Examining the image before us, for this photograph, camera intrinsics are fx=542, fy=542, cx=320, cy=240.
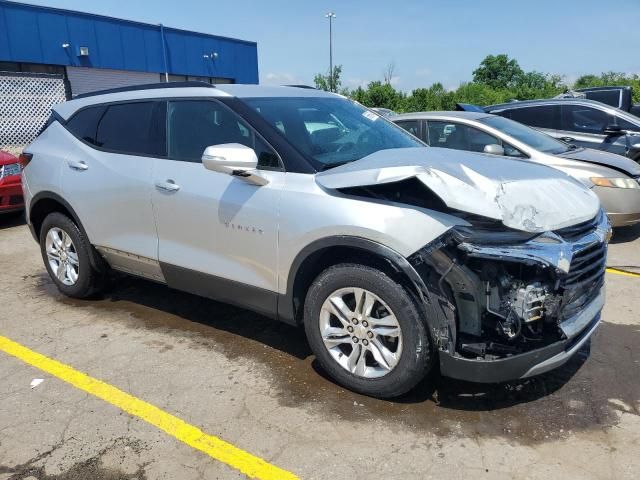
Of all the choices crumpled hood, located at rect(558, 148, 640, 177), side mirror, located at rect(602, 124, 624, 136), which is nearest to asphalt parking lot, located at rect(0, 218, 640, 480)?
crumpled hood, located at rect(558, 148, 640, 177)

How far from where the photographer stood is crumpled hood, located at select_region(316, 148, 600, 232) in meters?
2.74

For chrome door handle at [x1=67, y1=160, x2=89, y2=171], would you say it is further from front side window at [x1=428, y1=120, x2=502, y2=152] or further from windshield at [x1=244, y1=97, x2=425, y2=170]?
front side window at [x1=428, y1=120, x2=502, y2=152]

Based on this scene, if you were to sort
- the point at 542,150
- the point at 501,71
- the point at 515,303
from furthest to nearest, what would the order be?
1. the point at 501,71
2. the point at 542,150
3. the point at 515,303

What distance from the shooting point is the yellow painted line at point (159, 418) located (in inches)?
103

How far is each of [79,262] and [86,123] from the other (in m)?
1.19

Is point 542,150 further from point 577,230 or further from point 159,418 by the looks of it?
point 159,418

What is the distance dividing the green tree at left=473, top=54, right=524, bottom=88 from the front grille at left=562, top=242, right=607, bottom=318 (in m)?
85.6

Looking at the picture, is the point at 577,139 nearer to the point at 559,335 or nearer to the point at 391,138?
the point at 391,138

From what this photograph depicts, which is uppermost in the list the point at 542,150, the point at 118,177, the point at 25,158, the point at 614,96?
the point at 614,96

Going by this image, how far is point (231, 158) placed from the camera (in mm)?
3158

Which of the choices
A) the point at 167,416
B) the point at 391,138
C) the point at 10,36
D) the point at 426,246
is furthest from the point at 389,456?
the point at 10,36

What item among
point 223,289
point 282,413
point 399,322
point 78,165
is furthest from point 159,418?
point 78,165

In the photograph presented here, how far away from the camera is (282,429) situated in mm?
2922

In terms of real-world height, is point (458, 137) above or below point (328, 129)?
below
